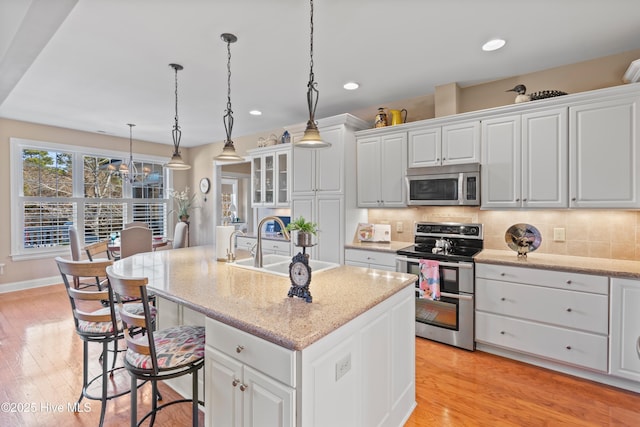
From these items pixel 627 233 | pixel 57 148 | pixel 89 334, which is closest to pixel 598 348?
pixel 627 233

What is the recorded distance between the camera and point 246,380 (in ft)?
4.30

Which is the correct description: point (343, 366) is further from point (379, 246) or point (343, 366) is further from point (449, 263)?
point (379, 246)

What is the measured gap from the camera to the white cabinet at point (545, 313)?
7.89ft

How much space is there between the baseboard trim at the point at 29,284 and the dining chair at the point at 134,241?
2.44 meters

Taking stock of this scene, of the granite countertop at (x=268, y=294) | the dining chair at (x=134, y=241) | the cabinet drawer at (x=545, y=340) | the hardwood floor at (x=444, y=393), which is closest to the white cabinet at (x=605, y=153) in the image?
Answer: the cabinet drawer at (x=545, y=340)

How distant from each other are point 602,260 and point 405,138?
2157mm

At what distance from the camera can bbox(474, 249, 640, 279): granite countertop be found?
234cm

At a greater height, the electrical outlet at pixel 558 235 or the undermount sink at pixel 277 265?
the electrical outlet at pixel 558 235

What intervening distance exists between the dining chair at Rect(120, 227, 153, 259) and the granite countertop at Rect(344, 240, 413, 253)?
268 cm

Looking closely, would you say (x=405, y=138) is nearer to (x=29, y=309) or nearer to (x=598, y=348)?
(x=598, y=348)

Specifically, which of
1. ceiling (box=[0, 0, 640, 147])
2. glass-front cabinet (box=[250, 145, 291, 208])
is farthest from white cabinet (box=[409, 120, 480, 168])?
glass-front cabinet (box=[250, 145, 291, 208])

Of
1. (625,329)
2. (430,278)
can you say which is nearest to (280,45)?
(430,278)

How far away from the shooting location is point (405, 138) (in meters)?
3.55

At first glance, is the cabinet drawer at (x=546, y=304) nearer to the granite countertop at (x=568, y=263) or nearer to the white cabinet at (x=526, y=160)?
the granite countertop at (x=568, y=263)
